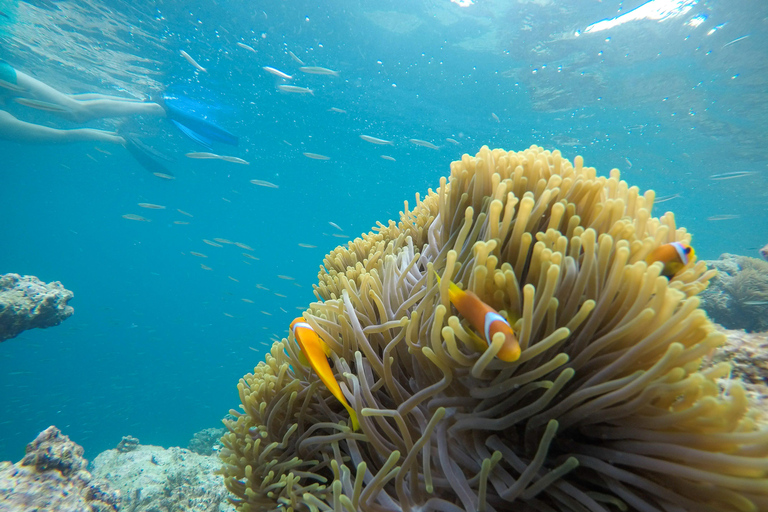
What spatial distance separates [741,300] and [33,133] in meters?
33.6

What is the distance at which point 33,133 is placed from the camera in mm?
21156

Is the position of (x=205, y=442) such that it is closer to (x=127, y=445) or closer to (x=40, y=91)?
(x=127, y=445)

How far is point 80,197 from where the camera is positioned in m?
56.0

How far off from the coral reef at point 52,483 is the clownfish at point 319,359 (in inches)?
181

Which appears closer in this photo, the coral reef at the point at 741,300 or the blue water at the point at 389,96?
the coral reef at the point at 741,300

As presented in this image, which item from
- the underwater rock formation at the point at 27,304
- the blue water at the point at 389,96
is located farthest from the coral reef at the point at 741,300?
the underwater rock formation at the point at 27,304

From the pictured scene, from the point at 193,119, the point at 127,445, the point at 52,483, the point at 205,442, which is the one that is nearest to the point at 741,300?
the point at 52,483

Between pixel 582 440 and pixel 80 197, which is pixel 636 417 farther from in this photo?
pixel 80 197

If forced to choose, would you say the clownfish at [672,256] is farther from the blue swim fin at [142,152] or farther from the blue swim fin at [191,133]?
the blue swim fin at [142,152]

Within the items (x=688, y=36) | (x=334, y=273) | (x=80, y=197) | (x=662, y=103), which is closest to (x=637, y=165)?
(x=662, y=103)

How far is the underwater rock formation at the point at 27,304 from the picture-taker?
28.7 ft

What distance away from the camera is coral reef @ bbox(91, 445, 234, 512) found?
6000mm

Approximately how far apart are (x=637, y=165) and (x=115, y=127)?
38233 millimetres

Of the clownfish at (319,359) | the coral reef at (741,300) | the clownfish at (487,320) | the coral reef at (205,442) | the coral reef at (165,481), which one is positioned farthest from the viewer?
the coral reef at (205,442)
